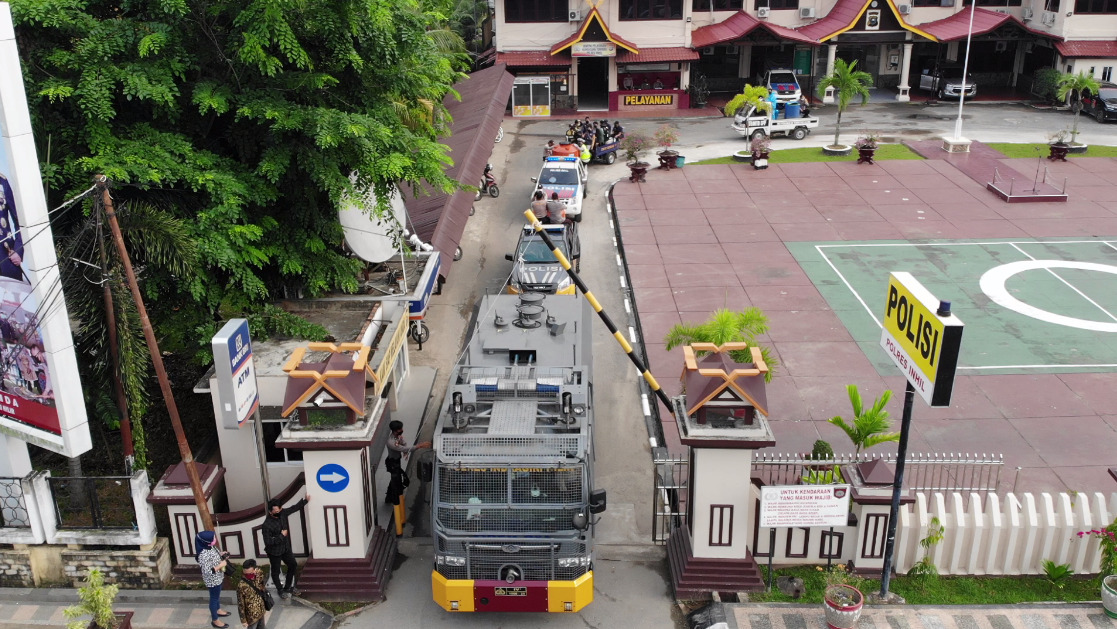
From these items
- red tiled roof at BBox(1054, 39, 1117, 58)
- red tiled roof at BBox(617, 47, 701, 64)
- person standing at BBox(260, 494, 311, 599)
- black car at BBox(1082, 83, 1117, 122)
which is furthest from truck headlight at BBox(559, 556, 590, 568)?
red tiled roof at BBox(1054, 39, 1117, 58)

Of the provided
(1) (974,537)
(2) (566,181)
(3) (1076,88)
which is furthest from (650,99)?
(1) (974,537)

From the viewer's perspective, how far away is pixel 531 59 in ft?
151

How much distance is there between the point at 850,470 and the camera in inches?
550

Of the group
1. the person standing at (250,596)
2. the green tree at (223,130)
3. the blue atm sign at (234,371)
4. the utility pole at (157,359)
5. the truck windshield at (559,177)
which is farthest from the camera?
the truck windshield at (559,177)

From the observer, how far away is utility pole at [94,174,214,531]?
11.9m

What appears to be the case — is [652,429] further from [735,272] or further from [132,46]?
[132,46]

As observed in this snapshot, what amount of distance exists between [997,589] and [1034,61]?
45229 mm

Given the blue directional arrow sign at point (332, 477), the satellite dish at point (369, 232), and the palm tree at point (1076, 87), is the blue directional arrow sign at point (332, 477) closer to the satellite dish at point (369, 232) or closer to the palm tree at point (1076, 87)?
the satellite dish at point (369, 232)

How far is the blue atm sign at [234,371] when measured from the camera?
483 inches

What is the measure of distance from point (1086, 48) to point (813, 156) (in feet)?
58.1

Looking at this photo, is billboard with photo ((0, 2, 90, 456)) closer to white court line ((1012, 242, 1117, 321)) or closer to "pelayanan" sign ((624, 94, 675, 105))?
white court line ((1012, 242, 1117, 321))

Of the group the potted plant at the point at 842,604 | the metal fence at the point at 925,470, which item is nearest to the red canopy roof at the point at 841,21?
the metal fence at the point at 925,470

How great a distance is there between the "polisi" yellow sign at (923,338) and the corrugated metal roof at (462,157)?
33.8 feet

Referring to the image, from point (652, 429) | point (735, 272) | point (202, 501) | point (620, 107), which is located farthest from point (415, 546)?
point (620, 107)
